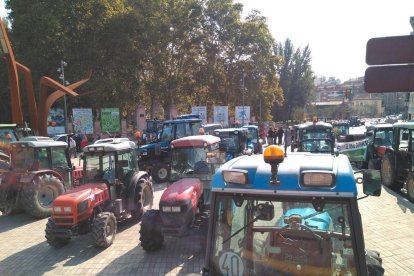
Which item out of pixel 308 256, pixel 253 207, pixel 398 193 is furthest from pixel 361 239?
pixel 398 193

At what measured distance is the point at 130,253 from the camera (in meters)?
6.64

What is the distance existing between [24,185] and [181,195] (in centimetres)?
463

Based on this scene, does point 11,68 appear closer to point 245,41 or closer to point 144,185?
point 144,185

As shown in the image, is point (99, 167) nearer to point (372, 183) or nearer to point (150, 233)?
point (150, 233)

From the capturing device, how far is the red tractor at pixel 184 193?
6.24 metres

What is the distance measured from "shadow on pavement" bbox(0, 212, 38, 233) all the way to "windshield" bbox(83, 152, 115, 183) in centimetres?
244

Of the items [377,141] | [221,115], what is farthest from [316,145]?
[221,115]

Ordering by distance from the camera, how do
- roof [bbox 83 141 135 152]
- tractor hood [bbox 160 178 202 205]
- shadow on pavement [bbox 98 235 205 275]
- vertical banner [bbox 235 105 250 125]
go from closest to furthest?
shadow on pavement [bbox 98 235 205 275] → tractor hood [bbox 160 178 202 205] → roof [bbox 83 141 135 152] → vertical banner [bbox 235 105 250 125]

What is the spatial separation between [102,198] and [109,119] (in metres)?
19.8

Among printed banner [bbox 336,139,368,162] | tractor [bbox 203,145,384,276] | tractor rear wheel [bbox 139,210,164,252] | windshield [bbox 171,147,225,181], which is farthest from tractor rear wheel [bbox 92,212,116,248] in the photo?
printed banner [bbox 336,139,368,162]

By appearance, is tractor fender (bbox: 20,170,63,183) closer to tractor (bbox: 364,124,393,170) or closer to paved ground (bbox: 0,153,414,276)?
paved ground (bbox: 0,153,414,276)

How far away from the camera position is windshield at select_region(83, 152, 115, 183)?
7.76m

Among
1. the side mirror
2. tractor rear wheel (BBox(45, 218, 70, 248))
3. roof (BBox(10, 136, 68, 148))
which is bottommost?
tractor rear wheel (BBox(45, 218, 70, 248))

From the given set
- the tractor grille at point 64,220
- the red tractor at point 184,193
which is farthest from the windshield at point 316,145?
the tractor grille at point 64,220
